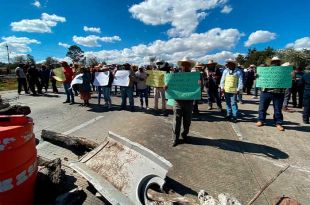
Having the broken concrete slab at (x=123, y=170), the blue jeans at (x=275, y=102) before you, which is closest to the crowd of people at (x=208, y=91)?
the blue jeans at (x=275, y=102)

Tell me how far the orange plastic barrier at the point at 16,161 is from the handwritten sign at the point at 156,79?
7.25 meters

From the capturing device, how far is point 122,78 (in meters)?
10.4

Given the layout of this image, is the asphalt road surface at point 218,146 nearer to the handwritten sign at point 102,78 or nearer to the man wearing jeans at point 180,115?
the man wearing jeans at point 180,115

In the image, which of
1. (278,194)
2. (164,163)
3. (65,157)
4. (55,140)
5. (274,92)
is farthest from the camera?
(274,92)

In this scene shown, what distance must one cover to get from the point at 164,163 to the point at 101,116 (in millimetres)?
5918

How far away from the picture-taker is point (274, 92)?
7.59 meters

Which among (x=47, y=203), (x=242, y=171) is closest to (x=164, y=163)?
(x=47, y=203)

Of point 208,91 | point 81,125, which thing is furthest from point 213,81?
point 81,125

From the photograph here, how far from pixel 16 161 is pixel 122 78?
773cm

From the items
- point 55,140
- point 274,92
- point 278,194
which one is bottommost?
point 278,194

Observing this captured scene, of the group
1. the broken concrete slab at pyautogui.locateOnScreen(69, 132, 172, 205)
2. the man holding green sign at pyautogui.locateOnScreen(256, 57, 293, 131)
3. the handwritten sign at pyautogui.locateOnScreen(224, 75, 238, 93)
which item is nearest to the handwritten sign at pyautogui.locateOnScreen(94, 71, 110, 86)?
the handwritten sign at pyautogui.locateOnScreen(224, 75, 238, 93)

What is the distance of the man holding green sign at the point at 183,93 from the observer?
594cm

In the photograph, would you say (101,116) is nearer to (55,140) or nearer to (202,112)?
(55,140)

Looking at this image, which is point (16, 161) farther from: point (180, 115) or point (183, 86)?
point (183, 86)
